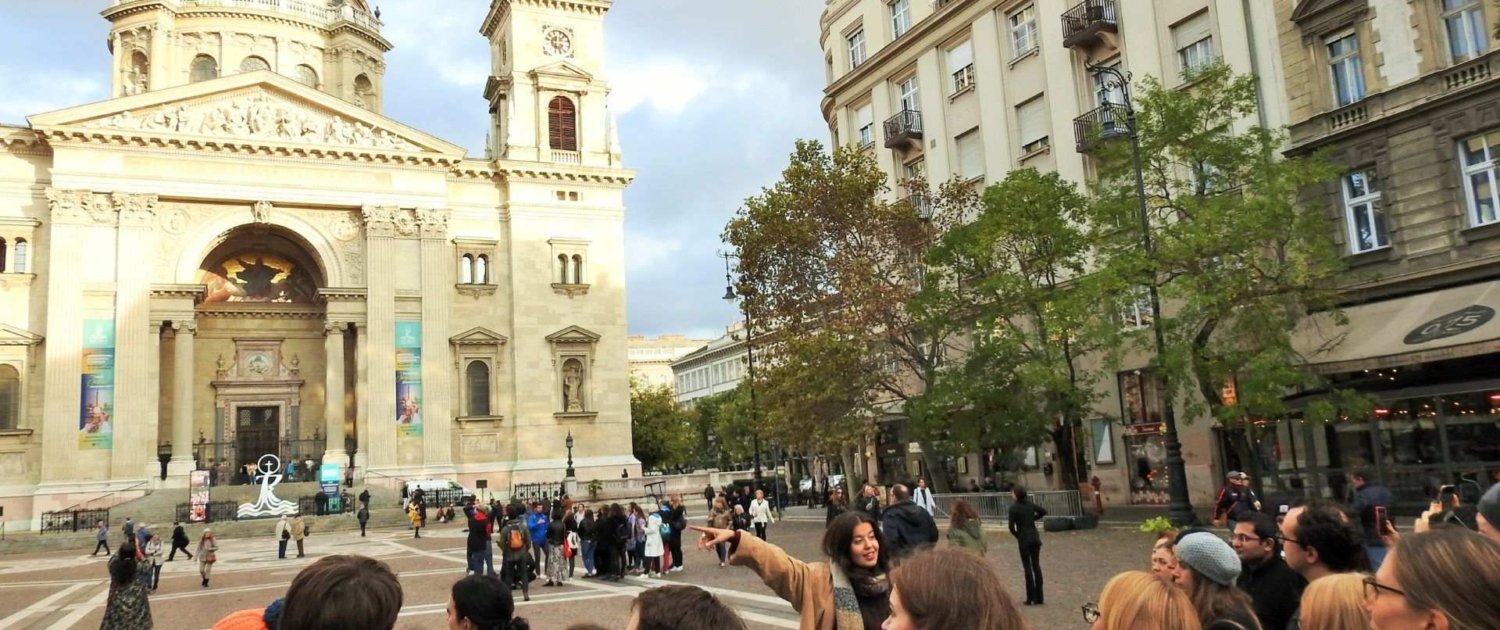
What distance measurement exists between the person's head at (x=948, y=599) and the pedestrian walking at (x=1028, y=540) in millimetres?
10258

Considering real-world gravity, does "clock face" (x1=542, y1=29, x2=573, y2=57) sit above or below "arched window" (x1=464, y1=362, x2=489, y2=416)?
above

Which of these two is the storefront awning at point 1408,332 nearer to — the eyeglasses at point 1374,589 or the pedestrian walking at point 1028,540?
the pedestrian walking at point 1028,540

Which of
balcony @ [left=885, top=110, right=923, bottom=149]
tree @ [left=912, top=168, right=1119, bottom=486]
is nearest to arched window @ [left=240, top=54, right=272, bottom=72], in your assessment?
balcony @ [left=885, top=110, right=923, bottom=149]

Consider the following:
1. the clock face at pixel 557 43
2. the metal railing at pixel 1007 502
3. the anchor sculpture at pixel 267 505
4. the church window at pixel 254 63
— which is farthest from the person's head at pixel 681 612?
the church window at pixel 254 63

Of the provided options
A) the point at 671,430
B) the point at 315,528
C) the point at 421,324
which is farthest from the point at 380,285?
the point at 671,430

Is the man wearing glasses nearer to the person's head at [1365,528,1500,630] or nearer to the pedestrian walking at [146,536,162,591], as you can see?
the person's head at [1365,528,1500,630]

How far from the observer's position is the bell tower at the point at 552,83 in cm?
4997

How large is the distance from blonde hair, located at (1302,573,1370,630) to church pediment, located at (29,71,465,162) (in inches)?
1805

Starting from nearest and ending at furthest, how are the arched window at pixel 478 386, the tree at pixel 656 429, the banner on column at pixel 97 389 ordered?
the banner on column at pixel 97 389 < the arched window at pixel 478 386 < the tree at pixel 656 429

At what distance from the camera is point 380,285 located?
4456 centimetres

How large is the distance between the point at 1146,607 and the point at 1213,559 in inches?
41.4

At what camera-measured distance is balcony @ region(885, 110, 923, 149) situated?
3706cm

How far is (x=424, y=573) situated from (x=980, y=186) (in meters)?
21.6

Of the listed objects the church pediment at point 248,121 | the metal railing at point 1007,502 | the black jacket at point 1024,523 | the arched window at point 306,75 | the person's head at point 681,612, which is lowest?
the metal railing at point 1007,502
